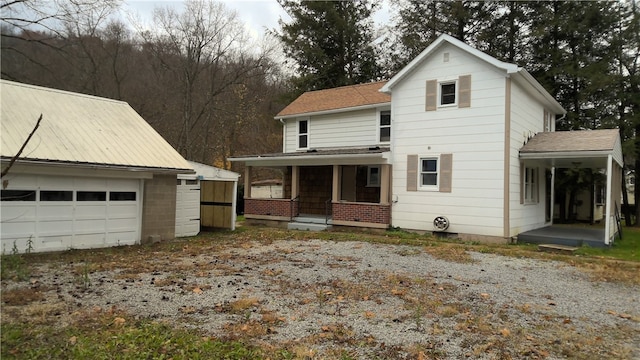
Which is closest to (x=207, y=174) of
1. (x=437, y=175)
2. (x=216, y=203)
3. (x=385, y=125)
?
(x=216, y=203)

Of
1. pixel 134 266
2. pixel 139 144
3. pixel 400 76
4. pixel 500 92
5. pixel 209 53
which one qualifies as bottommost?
pixel 134 266

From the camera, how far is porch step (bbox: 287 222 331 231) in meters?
15.9

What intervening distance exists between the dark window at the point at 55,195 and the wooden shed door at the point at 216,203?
6.28 m

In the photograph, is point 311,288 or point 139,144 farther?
point 139,144

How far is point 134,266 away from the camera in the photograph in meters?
8.41

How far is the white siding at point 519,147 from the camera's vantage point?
12.9 meters

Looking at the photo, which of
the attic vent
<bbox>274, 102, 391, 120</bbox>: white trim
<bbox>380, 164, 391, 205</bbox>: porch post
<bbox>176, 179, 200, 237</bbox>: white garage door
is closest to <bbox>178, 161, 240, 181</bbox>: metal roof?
<bbox>176, 179, 200, 237</bbox>: white garage door

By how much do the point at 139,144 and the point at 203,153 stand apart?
1675 cm

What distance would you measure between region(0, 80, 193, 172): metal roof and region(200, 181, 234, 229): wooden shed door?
357 cm

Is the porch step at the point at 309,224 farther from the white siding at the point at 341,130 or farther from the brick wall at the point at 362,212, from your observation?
the white siding at the point at 341,130

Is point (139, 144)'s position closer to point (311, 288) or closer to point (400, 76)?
point (311, 288)

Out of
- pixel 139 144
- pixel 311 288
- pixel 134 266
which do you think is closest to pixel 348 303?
pixel 311 288

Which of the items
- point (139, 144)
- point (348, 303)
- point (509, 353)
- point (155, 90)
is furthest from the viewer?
point (155, 90)

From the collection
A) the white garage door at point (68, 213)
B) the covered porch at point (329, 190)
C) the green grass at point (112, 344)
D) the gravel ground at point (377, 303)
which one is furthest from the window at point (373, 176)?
the green grass at point (112, 344)
